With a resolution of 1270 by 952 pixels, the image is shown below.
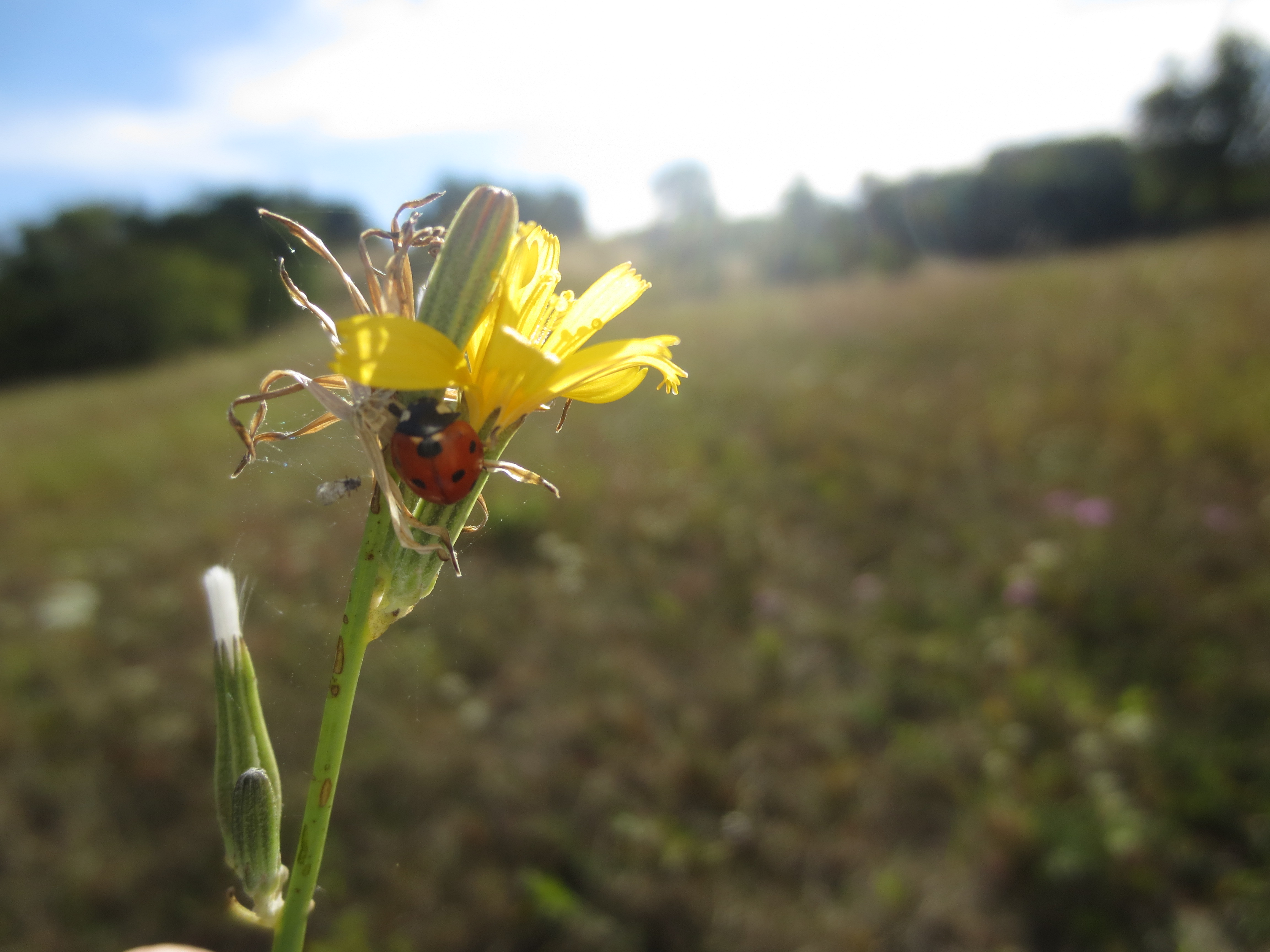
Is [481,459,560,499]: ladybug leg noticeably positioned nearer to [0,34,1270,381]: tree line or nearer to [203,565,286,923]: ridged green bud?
[203,565,286,923]: ridged green bud

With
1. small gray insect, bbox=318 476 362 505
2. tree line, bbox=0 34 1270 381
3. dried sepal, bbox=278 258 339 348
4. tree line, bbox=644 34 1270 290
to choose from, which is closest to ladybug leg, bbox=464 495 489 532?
small gray insect, bbox=318 476 362 505

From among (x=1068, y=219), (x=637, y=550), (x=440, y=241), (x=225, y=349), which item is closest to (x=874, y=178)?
(x=1068, y=219)

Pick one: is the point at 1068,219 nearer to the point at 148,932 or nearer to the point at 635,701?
the point at 635,701

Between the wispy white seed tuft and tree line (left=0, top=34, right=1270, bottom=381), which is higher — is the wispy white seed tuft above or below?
below

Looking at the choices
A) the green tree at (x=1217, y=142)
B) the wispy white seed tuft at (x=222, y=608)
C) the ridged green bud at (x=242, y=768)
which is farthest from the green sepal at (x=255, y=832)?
the green tree at (x=1217, y=142)

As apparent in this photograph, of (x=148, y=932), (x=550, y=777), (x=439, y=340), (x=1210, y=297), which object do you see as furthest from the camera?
(x=1210, y=297)
